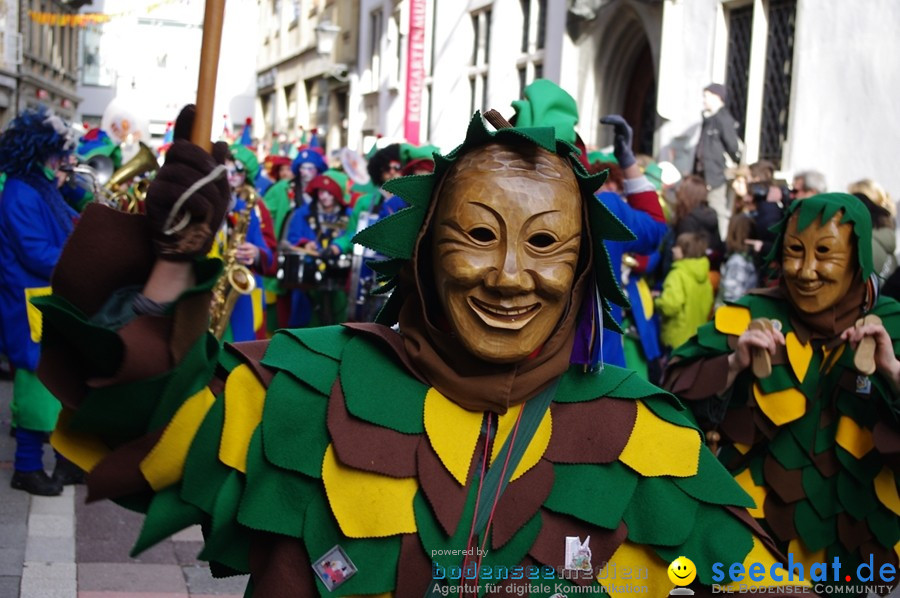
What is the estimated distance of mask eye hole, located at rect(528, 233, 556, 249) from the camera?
2598 millimetres

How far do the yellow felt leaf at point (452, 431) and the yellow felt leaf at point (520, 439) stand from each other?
0.04m

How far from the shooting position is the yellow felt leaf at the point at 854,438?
13.8 feet

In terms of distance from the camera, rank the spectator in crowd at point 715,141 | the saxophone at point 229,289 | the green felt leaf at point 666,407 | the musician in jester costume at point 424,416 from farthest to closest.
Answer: the spectator in crowd at point 715,141 < the saxophone at point 229,289 < the green felt leaf at point 666,407 < the musician in jester costume at point 424,416

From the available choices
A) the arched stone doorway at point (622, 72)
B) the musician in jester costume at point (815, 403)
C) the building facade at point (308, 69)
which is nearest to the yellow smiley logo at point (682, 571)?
the musician in jester costume at point (815, 403)

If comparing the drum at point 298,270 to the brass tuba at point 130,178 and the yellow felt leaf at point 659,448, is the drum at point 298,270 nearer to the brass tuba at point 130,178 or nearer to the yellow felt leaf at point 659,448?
the brass tuba at point 130,178

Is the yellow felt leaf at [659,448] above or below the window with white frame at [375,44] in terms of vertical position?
below

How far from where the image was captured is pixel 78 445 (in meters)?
2.46

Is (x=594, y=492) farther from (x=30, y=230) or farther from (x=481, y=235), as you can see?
(x=30, y=230)

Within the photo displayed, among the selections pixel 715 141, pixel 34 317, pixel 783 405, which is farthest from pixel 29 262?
pixel 715 141

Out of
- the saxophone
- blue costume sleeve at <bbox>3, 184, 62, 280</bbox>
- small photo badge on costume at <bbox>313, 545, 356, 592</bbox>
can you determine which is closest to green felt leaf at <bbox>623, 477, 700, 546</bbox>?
small photo badge on costume at <bbox>313, 545, 356, 592</bbox>

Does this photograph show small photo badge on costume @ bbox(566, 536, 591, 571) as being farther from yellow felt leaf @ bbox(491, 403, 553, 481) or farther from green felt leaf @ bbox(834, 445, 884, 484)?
green felt leaf @ bbox(834, 445, 884, 484)

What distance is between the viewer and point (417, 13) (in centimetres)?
2470

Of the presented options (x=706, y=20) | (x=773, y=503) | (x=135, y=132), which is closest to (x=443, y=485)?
(x=773, y=503)

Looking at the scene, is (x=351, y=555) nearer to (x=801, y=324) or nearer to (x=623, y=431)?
(x=623, y=431)
